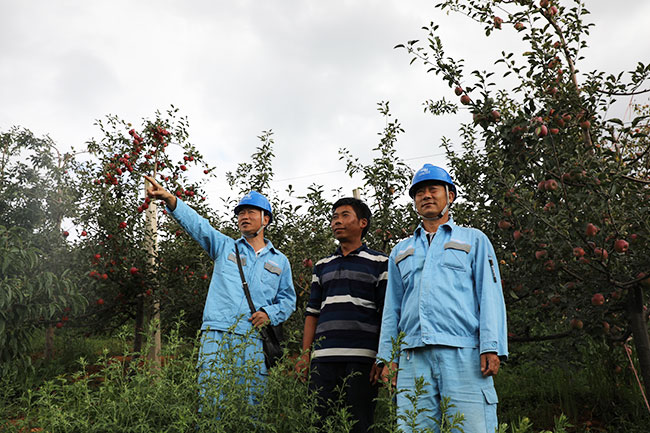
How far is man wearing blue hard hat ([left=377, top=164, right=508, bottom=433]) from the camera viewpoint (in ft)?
6.27

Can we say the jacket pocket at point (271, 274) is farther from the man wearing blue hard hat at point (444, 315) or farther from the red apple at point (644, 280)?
the red apple at point (644, 280)

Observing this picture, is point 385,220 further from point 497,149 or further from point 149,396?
point 149,396

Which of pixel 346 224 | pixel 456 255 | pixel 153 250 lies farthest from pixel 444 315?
pixel 153 250

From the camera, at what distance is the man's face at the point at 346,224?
2697 mm

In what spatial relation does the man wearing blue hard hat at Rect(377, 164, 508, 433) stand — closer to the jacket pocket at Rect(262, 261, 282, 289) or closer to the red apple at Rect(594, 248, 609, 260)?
the jacket pocket at Rect(262, 261, 282, 289)

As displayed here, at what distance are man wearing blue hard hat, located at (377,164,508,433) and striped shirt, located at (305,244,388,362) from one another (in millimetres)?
222

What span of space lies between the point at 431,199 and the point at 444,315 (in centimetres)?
55

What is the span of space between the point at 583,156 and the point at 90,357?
7432 mm

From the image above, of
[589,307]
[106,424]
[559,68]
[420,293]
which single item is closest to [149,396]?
[106,424]

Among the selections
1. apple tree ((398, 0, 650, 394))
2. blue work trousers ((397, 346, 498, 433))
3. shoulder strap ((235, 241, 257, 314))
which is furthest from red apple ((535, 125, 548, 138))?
shoulder strap ((235, 241, 257, 314))

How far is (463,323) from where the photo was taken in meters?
2.01

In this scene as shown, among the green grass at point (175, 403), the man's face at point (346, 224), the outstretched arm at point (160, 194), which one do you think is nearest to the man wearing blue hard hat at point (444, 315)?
the green grass at point (175, 403)

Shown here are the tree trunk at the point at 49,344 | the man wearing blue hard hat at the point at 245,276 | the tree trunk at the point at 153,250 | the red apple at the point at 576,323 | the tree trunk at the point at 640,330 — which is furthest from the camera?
the tree trunk at the point at 49,344

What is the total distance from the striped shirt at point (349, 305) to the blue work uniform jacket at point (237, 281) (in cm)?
28
